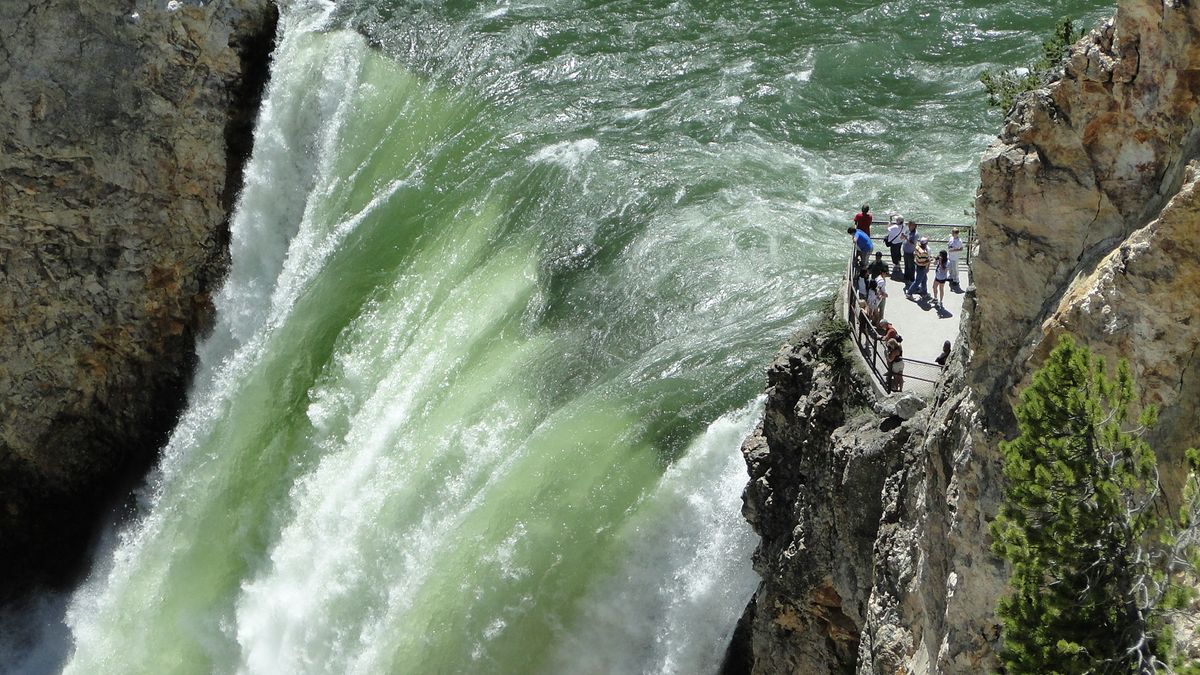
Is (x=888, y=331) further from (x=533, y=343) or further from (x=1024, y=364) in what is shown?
(x=533, y=343)

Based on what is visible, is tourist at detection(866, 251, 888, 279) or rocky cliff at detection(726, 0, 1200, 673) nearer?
rocky cliff at detection(726, 0, 1200, 673)

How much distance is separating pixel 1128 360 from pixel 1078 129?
2.49 meters

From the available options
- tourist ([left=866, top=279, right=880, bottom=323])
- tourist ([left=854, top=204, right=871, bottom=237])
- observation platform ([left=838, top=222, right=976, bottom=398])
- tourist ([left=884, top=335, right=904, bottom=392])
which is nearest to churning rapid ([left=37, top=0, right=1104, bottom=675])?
tourist ([left=854, top=204, right=871, bottom=237])

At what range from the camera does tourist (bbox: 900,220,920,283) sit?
880 inches

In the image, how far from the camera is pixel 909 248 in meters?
22.3

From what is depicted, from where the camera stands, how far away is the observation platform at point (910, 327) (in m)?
20.0

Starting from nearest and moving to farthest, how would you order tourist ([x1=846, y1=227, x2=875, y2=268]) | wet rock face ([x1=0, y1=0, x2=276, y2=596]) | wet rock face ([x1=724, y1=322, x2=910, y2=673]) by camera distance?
1. wet rock face ([x1=724, y1=322, x2=910, y2=673])
2. tourist ([x1=846, y1=227, x2=875, y2=268])
3. wet rock face ([x1=0, y1=0, x2=276, y2=596])

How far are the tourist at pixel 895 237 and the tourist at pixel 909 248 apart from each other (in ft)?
0.19

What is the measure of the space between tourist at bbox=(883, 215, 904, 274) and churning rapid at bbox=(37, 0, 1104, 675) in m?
2.14

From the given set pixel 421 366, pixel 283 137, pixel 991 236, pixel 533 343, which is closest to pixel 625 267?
pixel 533 343

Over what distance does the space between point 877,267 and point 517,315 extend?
290 inches

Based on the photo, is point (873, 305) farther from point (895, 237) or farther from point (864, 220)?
point (864, 220)

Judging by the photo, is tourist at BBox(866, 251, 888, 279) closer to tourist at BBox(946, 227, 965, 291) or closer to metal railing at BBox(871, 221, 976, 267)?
tourist at BBox(946, 227, 965, 291)

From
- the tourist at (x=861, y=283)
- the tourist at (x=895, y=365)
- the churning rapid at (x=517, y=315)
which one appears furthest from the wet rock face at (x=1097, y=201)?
the churning rapid at (x=517, y=315)
